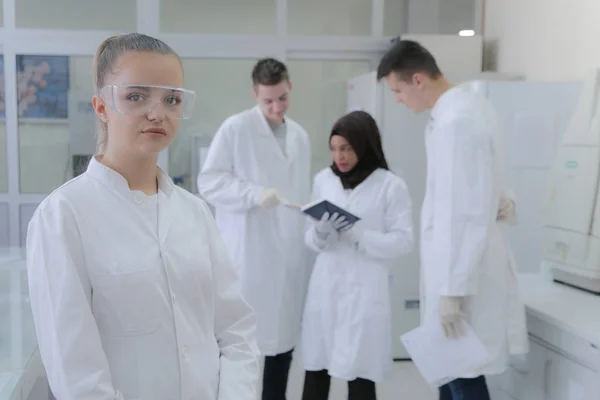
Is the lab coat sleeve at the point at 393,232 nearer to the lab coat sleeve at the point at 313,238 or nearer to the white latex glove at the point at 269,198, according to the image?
the lab coat sleeve at the point at 313,238

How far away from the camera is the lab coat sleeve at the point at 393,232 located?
219 centimetres

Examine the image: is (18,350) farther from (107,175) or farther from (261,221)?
(261,221)

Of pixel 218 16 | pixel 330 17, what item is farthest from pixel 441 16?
pixel 218 16

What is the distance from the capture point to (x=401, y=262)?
11.2 ft

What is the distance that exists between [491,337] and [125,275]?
1.22 metres

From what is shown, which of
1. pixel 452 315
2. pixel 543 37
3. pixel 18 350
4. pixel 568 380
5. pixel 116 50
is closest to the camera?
pixel 116 50

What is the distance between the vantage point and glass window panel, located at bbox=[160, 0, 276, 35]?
394cm

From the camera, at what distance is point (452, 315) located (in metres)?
1.77

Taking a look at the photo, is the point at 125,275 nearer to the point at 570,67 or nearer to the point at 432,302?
the point at 432,302

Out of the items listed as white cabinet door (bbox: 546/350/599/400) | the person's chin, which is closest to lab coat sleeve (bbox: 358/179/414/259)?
white cabinet door (bbox: 546/350/599/400)

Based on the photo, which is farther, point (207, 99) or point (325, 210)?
point (207, 99)

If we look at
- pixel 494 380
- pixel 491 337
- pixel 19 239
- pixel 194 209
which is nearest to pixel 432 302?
pixel 491 337

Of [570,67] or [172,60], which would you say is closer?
[172,60]

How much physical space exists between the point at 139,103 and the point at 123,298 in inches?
12.3
